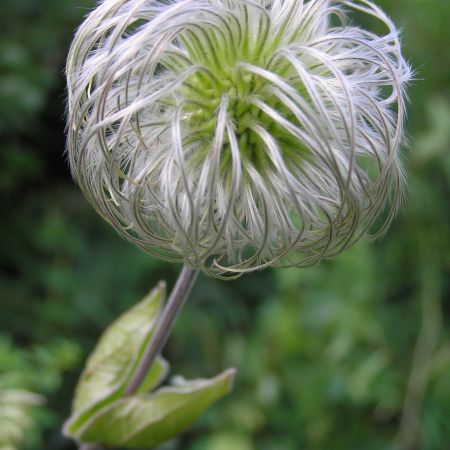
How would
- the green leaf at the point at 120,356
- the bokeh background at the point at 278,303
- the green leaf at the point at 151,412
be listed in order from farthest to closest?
the bokeh background at the point at 278,303 < the green leaf at the point at 120,356 < the green leaf at the point at 151,412

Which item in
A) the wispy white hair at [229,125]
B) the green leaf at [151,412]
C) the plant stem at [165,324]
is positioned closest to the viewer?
the wispy white hair at [229,125]

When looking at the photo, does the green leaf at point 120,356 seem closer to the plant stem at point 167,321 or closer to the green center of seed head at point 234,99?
the plant stem at point 167,321

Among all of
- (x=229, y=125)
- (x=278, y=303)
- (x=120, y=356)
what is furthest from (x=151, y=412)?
(x=278, y=303)

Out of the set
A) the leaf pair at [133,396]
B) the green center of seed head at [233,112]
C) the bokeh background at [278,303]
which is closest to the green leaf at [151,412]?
the leaf pair at [133,396]

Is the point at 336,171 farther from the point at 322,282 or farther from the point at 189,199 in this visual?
the point at 322,282

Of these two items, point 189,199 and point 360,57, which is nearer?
point 189,199

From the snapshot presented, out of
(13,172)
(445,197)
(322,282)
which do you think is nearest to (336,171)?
(322,282)

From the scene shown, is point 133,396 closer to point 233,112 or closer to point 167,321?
point 167,321
